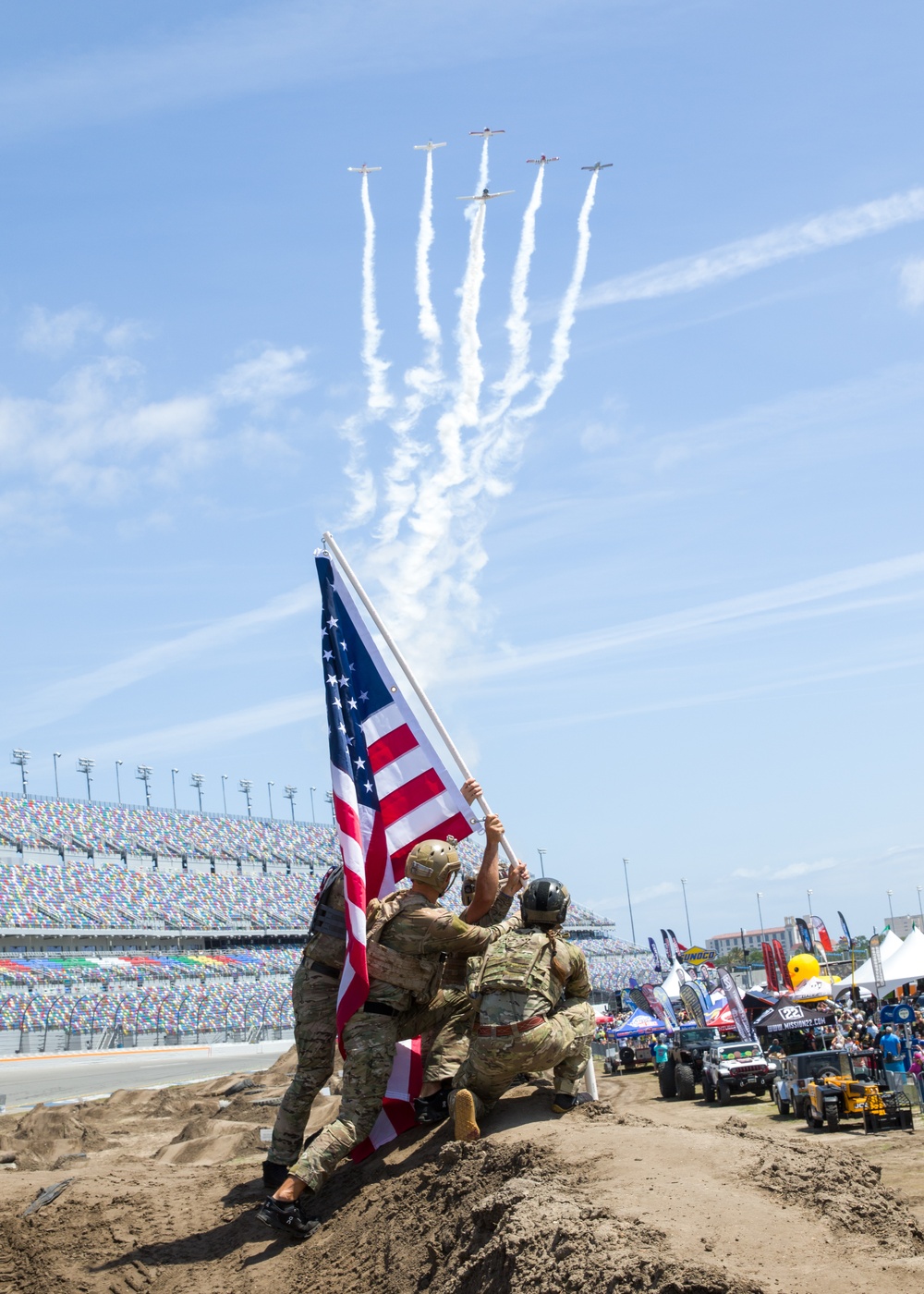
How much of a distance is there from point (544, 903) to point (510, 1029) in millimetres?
918

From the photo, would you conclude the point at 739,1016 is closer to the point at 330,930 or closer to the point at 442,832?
the point at 442,832

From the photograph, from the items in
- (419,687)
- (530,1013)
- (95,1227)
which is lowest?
(95,1227)

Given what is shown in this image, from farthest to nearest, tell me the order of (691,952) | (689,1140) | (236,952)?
(236,952) < (691,952) < (689,1140)

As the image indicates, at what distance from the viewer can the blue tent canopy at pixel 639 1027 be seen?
28.9 metres

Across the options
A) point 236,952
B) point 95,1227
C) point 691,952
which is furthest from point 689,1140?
point 236,952

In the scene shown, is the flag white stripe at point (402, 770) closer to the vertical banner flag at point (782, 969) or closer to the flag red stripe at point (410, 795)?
the flag red stripe at point (410, 795)

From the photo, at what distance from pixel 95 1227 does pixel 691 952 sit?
36284mm

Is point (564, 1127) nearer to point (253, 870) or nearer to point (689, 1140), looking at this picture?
point (689, 1140)

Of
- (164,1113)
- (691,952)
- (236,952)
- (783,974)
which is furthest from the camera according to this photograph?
(236,952)

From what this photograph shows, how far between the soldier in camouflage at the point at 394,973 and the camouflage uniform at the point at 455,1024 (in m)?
0.51

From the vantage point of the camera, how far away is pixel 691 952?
43.3 meters

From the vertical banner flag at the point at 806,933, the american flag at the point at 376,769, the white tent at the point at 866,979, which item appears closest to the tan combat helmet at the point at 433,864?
the american flag at the point at 376,769

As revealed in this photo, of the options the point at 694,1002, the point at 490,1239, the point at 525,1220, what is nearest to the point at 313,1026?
the point at 490,1239

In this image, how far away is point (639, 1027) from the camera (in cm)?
2898
